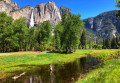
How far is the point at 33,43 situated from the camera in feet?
253

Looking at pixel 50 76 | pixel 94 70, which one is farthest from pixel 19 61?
pixel 94 70

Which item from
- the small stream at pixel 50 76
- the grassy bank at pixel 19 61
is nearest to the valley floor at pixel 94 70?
the grassy bank at pixel 19 61

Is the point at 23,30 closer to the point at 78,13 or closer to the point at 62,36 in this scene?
the point at 62,36

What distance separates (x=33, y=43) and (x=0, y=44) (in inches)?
1174

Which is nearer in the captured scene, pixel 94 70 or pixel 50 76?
pixel 50 76

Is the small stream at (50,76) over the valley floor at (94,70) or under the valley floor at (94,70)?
under

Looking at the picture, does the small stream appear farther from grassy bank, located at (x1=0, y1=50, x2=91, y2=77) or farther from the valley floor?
grassy bank, located at (x1=0, y1=50, x2=91, y2=77)

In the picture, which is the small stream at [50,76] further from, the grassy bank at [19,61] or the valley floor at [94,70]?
the grassy bank at [19,61]

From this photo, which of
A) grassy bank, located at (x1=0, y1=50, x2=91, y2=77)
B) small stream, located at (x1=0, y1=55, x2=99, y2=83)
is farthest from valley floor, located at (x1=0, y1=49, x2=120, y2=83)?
small stream, located at (x1=0, y1=55, x2=99, y2=83)

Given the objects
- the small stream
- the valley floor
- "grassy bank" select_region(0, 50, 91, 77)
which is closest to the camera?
the valley floor

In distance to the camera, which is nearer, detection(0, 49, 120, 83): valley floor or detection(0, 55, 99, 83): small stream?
detection(0, 49, 120, 83): valley floor

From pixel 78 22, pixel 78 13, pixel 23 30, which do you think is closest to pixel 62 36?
pixel 78 22

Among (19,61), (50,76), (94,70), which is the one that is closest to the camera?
(50,76)

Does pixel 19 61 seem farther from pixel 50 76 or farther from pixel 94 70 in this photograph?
pixel 94 70
